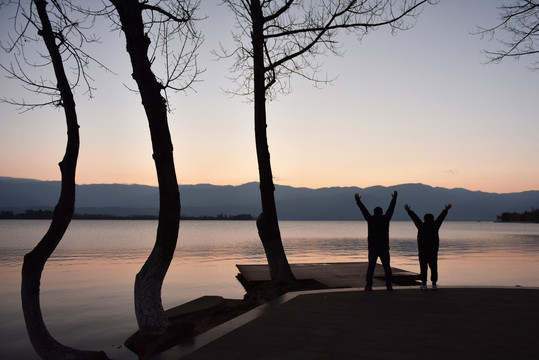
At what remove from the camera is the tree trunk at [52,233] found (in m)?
6.80

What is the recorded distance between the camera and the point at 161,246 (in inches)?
292

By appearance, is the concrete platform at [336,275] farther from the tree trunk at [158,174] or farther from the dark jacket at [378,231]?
the tree trunk at [158,174]

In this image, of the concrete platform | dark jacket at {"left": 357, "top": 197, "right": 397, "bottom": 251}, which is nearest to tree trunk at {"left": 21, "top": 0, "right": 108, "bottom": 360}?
dark jacket at {"left": 357, "top": 197, "right": 397, "bottom": 251}

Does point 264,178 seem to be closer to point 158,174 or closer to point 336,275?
point 336,275

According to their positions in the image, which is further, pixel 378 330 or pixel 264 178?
pixel 264 178

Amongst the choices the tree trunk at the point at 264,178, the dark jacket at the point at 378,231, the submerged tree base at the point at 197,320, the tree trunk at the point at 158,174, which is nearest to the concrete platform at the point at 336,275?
the submerged tree base at the point at 197,320

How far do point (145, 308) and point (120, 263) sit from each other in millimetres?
23294

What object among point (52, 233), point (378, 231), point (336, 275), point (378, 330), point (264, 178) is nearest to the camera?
point (378, 330)

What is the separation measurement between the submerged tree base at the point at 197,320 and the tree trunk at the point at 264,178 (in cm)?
53

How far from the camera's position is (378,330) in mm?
6441

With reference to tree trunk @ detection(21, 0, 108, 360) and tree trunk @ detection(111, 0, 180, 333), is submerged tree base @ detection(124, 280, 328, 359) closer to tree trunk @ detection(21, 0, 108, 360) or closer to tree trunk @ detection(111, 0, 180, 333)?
tree trunk @ detection(111, 0, 180, 333)

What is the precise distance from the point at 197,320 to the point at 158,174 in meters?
4.21

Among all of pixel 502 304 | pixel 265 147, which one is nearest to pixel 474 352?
pixel 502 304

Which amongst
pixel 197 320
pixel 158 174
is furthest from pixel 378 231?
pixel 158 174
